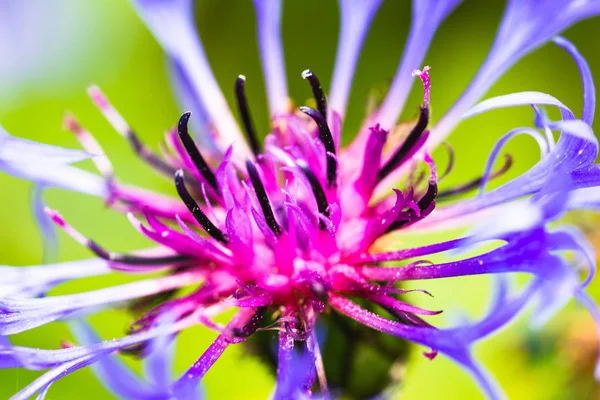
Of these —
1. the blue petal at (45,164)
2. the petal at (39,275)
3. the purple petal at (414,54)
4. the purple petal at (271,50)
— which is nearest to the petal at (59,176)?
the blue petal at (45,164)

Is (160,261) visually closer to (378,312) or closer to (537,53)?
(378,312)

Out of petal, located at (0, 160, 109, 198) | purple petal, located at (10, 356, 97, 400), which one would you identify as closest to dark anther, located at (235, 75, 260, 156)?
petal, located at (0, 160, 109, 198)

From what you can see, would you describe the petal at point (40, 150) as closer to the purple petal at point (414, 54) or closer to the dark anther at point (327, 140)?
the dark anther at point (327, 140)

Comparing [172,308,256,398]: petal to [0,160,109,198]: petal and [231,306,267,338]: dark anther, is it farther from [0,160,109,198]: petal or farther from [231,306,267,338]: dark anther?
[0,160,109,198]: petal

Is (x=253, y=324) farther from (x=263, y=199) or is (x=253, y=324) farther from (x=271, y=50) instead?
(x=271, y=50)

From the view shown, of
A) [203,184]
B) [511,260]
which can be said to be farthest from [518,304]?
[203,184]
